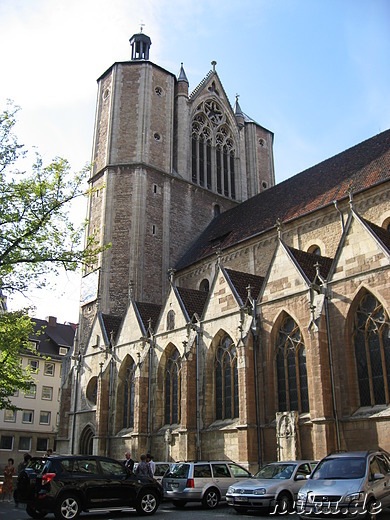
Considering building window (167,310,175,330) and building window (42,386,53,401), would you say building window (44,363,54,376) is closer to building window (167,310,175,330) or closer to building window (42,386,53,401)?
building window (42,386,53,401)

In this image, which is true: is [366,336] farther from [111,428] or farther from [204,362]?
[111,428]

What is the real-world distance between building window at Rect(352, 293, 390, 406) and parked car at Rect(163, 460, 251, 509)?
4.79 metres

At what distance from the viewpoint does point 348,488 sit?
1017 centimetres

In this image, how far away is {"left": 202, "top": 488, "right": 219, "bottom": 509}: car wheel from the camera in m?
14.4

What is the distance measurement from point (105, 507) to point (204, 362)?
404 inches

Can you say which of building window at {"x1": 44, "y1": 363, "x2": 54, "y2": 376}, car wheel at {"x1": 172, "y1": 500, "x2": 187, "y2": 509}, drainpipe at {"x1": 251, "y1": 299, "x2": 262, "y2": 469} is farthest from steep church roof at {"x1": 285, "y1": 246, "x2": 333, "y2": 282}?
building window at {"x1": 44, "y1": 363, "x2": 54, "y2": 376}

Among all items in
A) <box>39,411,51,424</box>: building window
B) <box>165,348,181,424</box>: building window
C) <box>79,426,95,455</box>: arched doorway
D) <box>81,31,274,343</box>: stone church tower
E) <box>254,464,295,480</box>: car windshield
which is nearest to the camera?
<box>254,464,295,480</box>: car windshield

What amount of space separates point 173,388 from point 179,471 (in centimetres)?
952

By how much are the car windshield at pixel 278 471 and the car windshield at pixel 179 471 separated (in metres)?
2.20

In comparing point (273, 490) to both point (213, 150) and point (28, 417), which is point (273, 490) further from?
point (28, 417)

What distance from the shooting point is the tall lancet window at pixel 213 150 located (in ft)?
136

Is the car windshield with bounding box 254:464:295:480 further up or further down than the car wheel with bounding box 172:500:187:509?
further up

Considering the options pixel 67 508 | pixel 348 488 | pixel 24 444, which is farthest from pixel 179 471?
pixel 24 444

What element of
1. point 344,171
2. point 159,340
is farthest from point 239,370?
point 344,171
